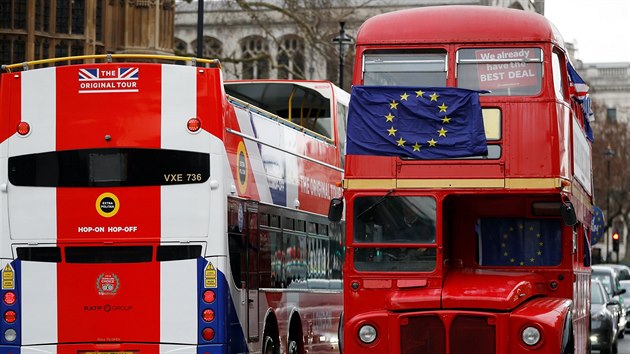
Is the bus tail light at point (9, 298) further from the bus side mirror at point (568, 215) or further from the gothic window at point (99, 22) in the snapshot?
the gothic window at point (99, 22)

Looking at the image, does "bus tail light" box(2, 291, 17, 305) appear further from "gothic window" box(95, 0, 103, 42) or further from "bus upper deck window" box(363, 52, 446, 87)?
"gothic window" box(95, 0, 103, 42)

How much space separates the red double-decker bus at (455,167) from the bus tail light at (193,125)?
1655 millimetres

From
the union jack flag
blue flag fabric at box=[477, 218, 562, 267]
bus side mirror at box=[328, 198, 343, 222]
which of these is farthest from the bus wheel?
the union jack flag

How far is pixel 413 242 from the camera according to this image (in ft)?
49.4

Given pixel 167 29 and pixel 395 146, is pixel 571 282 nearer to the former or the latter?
pixel 395 146

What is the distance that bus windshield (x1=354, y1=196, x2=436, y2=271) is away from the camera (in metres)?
15.1

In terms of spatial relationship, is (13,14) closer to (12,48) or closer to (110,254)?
(12,48)

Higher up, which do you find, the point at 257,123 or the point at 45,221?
the point at 257,123

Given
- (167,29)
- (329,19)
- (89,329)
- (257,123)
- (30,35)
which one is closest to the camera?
(89,329)

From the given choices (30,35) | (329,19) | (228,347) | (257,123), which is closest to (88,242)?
(228,347)

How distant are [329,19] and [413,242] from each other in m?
36.1

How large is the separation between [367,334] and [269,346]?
3.18 meters

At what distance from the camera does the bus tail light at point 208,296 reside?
48.2ft

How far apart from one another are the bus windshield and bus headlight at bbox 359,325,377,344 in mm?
1066
